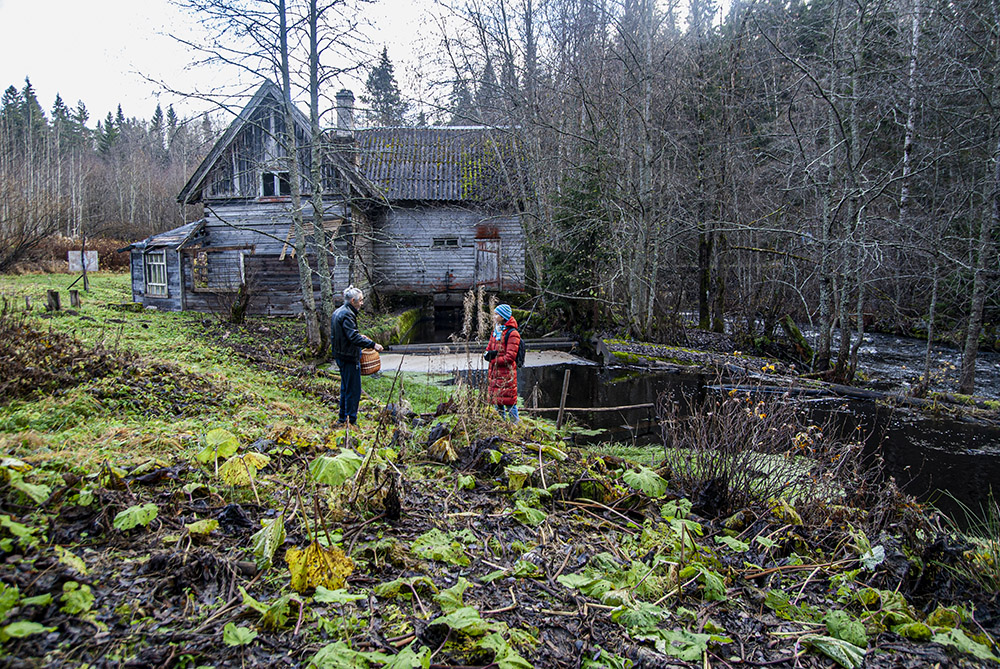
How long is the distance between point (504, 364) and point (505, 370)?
94mm

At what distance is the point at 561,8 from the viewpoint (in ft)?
62.0

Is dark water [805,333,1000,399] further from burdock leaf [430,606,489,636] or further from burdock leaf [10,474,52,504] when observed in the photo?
burdock leaf [10,474,52,504]

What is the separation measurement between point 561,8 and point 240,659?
2095cm

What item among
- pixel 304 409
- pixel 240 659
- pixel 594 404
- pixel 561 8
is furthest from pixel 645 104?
pixel 240 659

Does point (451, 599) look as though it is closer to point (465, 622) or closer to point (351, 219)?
point (465, 622)

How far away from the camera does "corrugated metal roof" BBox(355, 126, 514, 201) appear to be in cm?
2472

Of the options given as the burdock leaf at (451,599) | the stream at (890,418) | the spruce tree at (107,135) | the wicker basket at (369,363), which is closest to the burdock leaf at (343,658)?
the burdock leaf at (451,599)

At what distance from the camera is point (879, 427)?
10258 millimetres

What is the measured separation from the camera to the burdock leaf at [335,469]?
319cm

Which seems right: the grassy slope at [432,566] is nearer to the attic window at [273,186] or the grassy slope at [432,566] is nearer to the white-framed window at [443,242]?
the attic window at [273,186]

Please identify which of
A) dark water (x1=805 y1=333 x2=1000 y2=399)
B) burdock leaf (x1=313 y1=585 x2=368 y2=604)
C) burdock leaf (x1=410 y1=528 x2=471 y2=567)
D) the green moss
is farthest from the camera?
the green moss

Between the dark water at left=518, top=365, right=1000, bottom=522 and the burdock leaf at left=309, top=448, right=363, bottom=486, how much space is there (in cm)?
503

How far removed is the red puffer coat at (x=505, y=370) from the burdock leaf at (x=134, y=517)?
17.4 feet

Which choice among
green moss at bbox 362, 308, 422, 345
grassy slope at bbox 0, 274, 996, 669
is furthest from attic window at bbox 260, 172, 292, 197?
grassy slope at bbox 0, 274, 996, 669
